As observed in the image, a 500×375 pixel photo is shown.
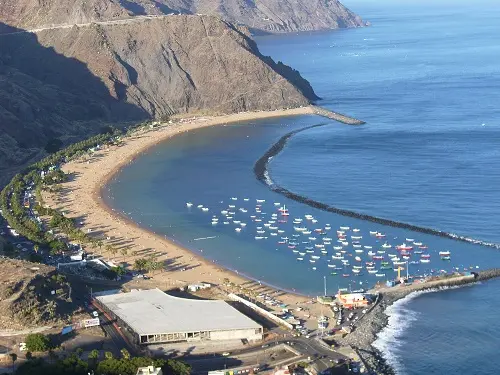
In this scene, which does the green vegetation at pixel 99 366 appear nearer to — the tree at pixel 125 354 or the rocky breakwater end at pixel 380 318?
the tree at pixel 125 354

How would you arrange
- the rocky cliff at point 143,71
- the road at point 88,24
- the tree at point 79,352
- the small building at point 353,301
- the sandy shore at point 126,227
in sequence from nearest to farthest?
the tree at point 79,352 < the small building at point 353,301 < the sandy shore at point 126,227 < the rocky cliff at point 143,71 < the road at point 88,24

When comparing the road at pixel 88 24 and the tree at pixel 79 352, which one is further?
the road at pixel 88 24

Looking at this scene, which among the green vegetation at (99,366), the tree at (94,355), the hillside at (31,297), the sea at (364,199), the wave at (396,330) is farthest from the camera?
the sea at (364,199)

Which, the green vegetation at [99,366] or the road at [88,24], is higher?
the road at [88,24]

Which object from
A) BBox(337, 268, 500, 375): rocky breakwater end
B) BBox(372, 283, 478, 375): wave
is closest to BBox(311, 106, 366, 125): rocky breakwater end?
BBox(337, 268, 500, 375): rocky breakwater end

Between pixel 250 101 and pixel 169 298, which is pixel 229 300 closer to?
pixel 169 298

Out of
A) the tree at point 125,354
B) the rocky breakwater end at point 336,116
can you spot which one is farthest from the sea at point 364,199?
the tree at point 125,354
